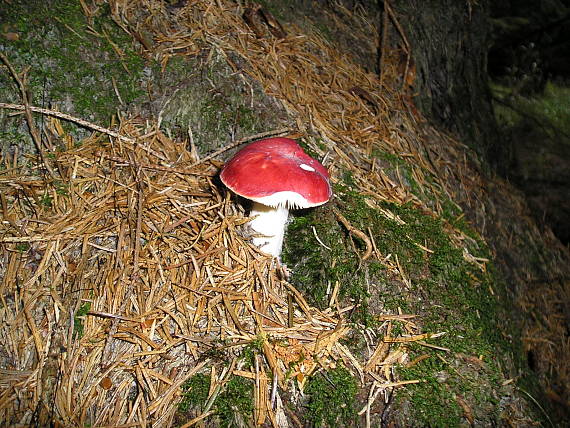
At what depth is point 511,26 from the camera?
459cm

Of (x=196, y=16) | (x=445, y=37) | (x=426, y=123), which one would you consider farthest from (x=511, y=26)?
(x=196, y=16)

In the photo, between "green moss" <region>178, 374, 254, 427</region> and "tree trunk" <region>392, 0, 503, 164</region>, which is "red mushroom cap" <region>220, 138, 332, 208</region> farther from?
"tree trunk" <region>392, 0, 503, 164</region>

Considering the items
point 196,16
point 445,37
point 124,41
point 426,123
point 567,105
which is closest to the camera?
point 124,41

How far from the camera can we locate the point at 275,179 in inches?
63.0

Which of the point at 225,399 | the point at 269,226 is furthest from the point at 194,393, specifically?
the point at 269,226

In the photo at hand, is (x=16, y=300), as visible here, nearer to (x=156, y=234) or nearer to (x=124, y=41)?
(x=156, y=234)

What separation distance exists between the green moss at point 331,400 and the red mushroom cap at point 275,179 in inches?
29.0

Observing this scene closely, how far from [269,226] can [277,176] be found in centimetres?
38

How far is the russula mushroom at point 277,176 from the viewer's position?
160cm

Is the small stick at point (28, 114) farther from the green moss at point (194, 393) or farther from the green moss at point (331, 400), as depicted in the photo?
the green moss at point (331, 400)

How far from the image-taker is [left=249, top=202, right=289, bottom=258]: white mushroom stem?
189 centimetres

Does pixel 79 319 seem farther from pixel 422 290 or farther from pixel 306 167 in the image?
pixel 422 290

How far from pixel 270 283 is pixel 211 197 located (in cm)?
58

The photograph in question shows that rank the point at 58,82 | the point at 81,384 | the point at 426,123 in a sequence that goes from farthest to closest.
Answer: the point at 426,123, the point at 58,82, the point at 81,384
